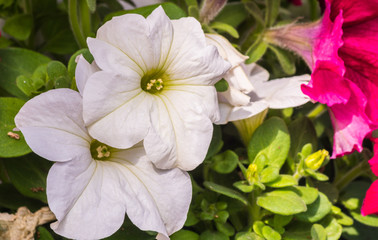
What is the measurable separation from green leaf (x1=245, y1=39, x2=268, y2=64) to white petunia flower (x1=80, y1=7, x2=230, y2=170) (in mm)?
146

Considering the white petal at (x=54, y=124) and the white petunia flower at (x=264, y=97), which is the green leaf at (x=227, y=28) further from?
the white petal at (x=54, y=124)

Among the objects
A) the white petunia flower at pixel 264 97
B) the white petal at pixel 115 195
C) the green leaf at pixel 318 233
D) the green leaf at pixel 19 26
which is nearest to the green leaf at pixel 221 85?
the white petunia flower at pixel 264 97

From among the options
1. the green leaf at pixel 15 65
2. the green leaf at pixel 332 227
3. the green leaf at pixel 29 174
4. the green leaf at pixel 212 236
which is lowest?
the green leaf at pixel 332 227

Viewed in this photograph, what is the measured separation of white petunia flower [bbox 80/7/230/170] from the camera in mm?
591

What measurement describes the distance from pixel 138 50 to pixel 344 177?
484mm

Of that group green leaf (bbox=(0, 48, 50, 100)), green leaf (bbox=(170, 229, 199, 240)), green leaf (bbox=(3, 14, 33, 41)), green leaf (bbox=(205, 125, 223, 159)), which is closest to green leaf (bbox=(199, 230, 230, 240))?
green leaf (bbox=(170, 229, 199, 240))

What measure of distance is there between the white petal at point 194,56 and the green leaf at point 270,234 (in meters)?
0.24

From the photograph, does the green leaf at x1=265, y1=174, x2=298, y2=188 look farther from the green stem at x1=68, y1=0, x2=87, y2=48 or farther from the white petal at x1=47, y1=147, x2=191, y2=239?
the green stem at x1=68, y1=0, x2=87, y2=48

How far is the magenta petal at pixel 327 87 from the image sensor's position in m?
0.71

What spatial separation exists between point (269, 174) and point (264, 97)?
0.14 m

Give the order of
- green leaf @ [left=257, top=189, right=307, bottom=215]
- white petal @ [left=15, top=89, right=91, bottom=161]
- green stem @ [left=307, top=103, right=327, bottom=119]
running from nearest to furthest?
white petal @ [left=15, top=89, right=91, bottom=161] < green leaf @ [left=257, top=189, right=307, bottom=215] < green stem @ [left=307, top=103, right=327, bottom=119]

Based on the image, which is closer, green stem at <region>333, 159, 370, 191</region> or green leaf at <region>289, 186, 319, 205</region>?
green leaf at <region>289, 186, 319, 205</region>

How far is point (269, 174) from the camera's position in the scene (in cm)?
71

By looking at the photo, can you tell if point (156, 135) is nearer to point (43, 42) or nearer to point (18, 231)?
point (18, 231)
